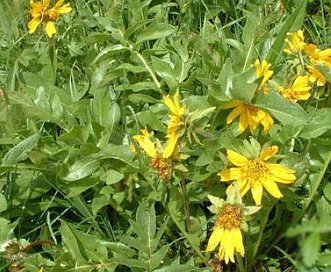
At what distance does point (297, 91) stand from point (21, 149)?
77 cm

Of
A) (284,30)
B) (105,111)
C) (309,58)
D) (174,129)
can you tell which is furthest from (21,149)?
(284,30)

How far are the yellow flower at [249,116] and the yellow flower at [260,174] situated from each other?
164 millimetres

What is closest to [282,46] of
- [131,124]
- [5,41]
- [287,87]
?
[287,87]

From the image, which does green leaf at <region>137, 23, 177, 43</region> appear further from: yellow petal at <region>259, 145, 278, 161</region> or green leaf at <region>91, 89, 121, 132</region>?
yellow petal at <region>259, 145, 278, 161</region>

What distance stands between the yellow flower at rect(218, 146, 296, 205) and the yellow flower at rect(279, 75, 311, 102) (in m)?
0.27

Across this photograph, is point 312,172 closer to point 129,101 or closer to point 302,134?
point 302,134

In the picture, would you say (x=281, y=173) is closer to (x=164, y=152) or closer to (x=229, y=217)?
(x=229, y=217)

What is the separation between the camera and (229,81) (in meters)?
1.76

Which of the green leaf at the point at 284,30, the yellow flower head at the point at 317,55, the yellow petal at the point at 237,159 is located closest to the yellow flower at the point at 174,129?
the yellow petal at the point at 237,159

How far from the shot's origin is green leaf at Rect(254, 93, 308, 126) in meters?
1.58

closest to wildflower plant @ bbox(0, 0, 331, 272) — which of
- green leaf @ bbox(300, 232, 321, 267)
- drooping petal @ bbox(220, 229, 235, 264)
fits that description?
drooping petal @ bbox(220, 229, 235, 264)

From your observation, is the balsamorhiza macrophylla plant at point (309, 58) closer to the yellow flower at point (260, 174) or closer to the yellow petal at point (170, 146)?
the yellow flower at point (260, 174)

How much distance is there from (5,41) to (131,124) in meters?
0.82

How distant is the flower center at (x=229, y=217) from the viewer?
4.66 ft
